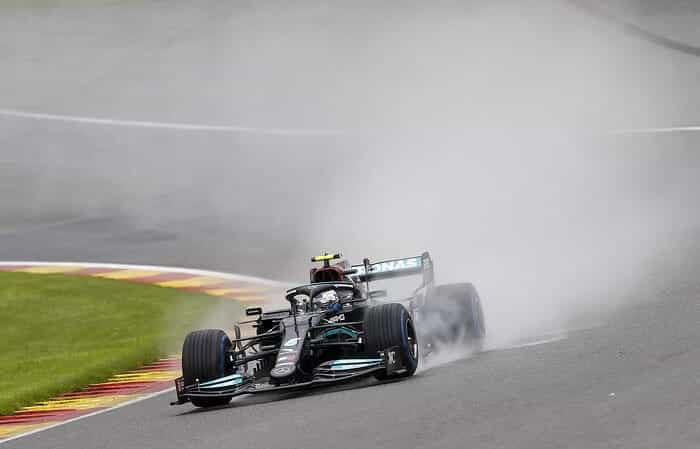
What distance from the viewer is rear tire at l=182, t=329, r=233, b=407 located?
Result: 1287 centimetres

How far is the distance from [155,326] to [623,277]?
20.2 ft

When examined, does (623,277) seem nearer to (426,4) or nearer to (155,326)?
(155,326)

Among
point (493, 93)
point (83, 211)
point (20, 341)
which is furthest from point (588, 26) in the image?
point (20, 341)

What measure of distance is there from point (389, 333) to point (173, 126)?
21910mm

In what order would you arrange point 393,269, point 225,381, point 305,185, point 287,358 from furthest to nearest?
point 305,185, point 393,269, point 225,381, point 287,358

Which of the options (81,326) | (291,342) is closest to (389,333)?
(291,342)

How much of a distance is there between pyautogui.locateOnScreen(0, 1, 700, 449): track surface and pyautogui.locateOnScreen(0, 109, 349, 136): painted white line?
421 millimetres

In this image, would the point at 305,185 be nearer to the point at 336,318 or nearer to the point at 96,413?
the point at 336,318

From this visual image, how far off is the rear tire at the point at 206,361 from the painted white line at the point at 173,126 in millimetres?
19725

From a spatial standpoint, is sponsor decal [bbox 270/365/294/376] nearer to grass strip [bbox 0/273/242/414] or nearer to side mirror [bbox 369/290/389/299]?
side mirror [bbox 369/290/389/299]

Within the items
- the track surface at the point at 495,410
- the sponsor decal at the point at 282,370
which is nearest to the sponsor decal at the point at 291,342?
the sponsor decal at the point at 282,370

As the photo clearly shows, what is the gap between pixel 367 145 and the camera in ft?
102

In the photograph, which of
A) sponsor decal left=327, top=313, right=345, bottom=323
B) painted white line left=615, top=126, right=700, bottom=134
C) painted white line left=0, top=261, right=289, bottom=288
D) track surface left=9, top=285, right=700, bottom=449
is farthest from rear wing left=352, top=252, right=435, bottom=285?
painted white line left=615, top=126, right=700, bottom=134

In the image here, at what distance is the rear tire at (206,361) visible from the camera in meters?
12.9
